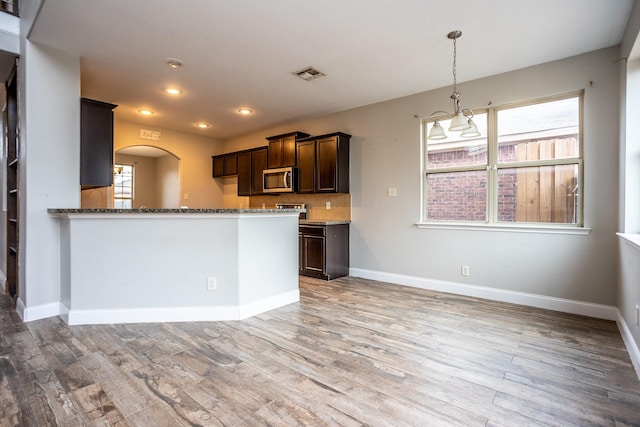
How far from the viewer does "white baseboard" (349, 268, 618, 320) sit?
10.3 ft

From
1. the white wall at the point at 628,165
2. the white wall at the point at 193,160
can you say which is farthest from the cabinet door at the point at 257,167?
the white wall at the point at 628,165

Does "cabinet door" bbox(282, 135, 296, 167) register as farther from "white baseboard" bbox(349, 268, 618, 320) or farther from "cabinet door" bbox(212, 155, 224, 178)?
"white baseboard" bbox(349, 268, 618, 320)

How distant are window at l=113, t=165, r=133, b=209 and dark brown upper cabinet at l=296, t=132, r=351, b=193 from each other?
6.27 meters

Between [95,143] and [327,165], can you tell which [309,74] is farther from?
[95,143]

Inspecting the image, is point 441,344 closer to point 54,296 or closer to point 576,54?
point 576,54

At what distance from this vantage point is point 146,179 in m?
9.41

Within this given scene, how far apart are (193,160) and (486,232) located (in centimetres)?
534

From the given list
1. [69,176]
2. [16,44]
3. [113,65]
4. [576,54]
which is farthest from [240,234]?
[576,54]

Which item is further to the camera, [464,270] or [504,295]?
[464,270]

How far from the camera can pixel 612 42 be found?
2.96 metres

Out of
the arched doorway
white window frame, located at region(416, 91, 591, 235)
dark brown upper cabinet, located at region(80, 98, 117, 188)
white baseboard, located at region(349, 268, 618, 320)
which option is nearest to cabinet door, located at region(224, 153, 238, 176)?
the arched doorway

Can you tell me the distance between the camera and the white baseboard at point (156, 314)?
9.57ft

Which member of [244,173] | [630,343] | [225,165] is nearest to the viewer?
[630,343]

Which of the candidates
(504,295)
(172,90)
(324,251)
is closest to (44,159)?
(172,90)
